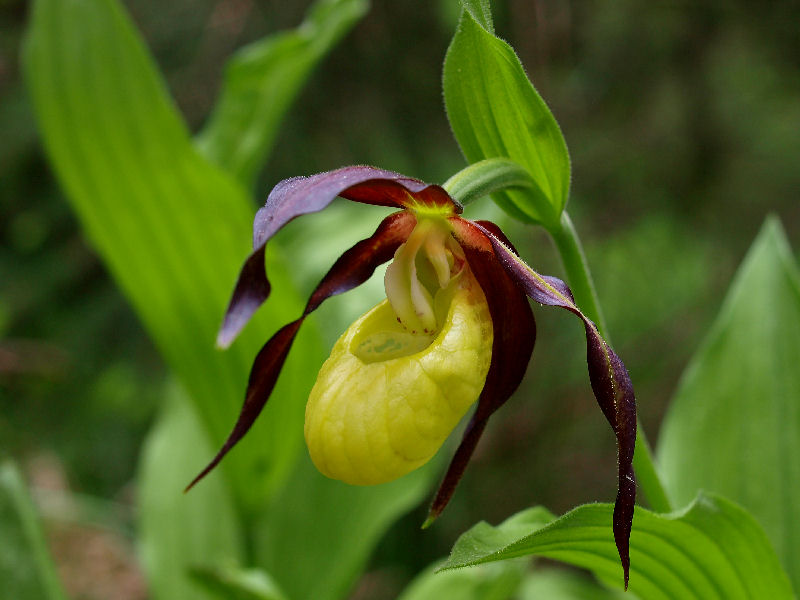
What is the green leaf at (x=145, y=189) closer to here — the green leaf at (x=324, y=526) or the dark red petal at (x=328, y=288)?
the green leaf at (x=324, y=526)

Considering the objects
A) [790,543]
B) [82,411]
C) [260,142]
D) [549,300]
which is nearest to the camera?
[549,300]

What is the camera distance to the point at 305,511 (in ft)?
4.07

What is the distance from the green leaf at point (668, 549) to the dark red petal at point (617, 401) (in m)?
0.03

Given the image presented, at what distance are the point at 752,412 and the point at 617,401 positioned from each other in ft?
1.71

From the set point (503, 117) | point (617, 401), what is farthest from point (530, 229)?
point (617, 401)

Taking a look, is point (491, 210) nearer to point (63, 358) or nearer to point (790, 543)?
point (790, 543)

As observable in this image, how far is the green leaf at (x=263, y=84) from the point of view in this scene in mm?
1105

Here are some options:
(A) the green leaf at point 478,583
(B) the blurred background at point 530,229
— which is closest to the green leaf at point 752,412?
(A) the green leaf at point 478,583

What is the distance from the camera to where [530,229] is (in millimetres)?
1701

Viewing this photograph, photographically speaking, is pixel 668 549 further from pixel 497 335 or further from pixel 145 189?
pixel 145 189

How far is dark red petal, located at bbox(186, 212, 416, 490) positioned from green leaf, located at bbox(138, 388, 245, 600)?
Result: 744 mm

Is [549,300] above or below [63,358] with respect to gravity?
above

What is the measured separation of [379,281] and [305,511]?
0.38 meters

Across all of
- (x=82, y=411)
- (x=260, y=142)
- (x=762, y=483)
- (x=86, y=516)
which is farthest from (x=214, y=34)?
(x=762, y=483)
